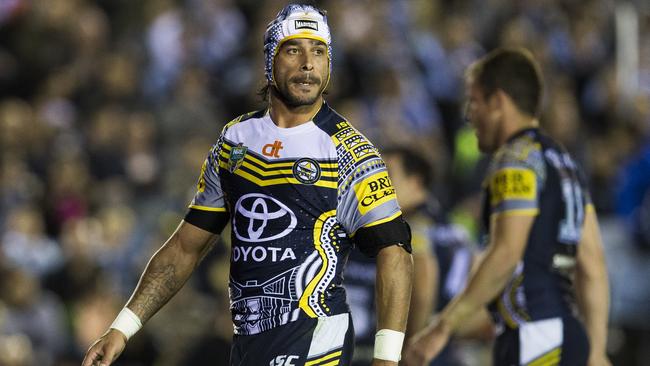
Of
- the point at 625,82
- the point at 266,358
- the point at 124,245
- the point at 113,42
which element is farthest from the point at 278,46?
the point at 625,82

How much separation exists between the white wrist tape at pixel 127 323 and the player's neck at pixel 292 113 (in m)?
1.11

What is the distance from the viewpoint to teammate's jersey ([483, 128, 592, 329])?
6516 millimetres

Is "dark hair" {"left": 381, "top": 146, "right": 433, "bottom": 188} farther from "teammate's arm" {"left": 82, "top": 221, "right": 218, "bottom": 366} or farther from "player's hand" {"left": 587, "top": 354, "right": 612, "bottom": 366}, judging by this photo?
"teammate's arm" {"left": 82, "top": 221, "right": 218, "bottom": 366}

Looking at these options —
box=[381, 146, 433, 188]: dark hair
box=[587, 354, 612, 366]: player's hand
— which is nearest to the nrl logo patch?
box=[587, 354, 612, 366]: player's hand

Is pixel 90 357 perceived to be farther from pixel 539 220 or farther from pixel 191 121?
pixel 191 121

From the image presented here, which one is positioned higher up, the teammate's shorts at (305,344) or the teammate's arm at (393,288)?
the teammate's arm at (393,288)

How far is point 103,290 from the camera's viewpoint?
11375mm

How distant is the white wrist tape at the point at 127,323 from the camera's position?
5469 millimetres

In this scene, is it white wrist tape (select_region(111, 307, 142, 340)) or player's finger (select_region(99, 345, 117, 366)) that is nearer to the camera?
player's finger (select_region(99, 345, 117, 366))

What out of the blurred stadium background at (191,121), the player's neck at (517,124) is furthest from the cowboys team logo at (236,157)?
the blurred stadium background at (191,121)

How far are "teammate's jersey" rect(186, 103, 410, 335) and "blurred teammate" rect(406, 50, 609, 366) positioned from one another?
4.08 feet

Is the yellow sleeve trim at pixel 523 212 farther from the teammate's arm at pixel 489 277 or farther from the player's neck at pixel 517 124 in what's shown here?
the player's neck at pixel 517 124

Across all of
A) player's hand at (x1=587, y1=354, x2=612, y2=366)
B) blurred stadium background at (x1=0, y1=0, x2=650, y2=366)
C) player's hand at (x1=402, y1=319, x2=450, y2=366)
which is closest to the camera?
player's hand at (x1=402, y1=319, x2=450, y2=366)

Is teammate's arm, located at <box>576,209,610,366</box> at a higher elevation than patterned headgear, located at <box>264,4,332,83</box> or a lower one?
lower
